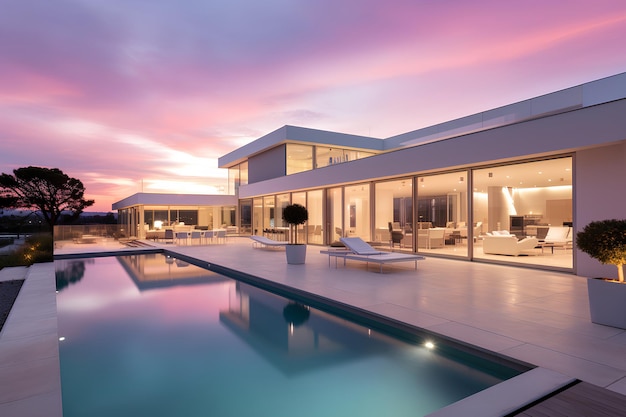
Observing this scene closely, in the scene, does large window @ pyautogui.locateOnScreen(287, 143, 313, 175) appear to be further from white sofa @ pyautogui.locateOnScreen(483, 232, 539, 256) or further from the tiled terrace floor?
white sofa @ pyautogui.locateOnScreen(483, 232, 539, 256)

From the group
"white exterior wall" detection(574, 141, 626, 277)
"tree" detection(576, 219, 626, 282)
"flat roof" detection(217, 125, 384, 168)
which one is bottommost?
"tree" detection(576, 219, 626, 282)

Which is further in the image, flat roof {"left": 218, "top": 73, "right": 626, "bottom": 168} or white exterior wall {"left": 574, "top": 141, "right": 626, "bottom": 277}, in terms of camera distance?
flat roof {"left": 218, "top": 73, "right": 626, "bottom": 168}

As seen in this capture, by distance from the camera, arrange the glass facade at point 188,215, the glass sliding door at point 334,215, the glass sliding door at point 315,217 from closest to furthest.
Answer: the glass sliding door at point 334,215, the glass sliding door at point 315,217, the glass facade at point 188,215

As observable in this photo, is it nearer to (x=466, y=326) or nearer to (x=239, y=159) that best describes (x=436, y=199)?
(x=466, y=326)

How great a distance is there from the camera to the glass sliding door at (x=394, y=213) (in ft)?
40.8

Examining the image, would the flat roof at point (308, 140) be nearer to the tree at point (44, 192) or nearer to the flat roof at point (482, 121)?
the flat roof at point (482, 121)

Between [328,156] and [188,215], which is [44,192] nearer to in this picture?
[188,215]

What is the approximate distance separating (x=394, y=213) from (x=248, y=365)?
9979 millimetres

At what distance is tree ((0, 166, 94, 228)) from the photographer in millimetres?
35219

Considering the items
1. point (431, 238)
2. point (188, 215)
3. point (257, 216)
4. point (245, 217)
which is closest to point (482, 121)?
point (431, 238)

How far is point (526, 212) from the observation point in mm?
10016

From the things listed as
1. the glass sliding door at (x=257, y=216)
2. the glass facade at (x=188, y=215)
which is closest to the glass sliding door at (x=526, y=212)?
the glass sliding door at (x=257, y=216)

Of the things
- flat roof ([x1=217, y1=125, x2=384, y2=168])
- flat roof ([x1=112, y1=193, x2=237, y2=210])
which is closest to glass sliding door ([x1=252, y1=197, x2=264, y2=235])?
flat roof ([x1=217, y1=125, x2=384, y2=168])

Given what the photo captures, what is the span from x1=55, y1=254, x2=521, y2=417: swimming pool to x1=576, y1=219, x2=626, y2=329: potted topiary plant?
1.95 meters
